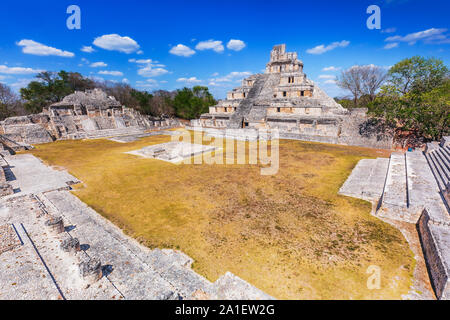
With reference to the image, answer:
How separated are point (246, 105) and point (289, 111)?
24.5 feet

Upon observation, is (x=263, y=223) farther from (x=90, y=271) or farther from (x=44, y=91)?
(x=44, y=91)

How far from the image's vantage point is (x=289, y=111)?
998 inches

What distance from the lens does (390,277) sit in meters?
5.06

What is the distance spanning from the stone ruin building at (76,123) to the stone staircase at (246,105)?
11839 mm

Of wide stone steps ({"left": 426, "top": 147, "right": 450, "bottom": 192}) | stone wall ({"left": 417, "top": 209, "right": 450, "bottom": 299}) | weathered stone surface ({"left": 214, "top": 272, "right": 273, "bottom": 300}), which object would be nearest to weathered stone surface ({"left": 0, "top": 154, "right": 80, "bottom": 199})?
weathered stone surface ({"left": 214, "top": 272, "right": 273, "bottom": 300})

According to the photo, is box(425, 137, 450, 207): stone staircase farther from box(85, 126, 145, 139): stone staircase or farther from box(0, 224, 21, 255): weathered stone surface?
box(85, 126, 145, 139): stone staircase

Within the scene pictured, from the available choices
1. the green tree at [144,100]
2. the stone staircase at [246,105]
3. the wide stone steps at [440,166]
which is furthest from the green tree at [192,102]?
the wide stone steps at [440,166]

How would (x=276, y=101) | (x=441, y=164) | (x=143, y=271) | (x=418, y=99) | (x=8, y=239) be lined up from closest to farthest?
(x=143, y=271), (x=8, y=239), (x=441, y=164), (x=418, y=99), (x=276, y=101)

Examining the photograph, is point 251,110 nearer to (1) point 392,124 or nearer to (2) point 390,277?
(1) point 392,124

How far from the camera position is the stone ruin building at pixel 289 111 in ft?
67.3

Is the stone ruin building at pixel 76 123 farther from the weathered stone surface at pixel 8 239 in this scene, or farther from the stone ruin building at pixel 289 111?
the weathered stone surface at pixel 8 239

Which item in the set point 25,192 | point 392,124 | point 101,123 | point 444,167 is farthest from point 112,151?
point 392,124

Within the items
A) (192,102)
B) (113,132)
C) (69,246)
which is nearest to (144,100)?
(192,102)
